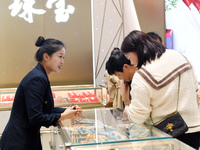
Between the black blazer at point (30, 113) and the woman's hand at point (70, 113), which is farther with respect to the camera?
the woman's hand at point (70, 113)

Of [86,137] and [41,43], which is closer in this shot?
[86,137]

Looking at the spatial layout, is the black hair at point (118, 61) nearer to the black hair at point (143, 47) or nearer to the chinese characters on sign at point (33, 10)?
the black hair at point (143, 47)

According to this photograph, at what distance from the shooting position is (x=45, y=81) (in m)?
2.17

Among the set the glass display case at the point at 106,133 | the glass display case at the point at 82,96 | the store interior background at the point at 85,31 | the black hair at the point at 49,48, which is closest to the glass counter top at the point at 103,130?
the glass display case at the point at 106,133

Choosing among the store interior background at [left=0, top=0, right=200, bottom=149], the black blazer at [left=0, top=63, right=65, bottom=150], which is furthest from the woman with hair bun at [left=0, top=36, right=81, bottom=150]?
the store interior background at [left=0, top=0, right=200, bottom=149]

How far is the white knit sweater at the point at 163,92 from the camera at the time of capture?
1.80 metres

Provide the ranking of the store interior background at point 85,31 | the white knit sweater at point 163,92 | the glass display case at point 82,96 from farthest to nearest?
the store interior background at point 85,31, the glass display case at point 82,96, the white knit sweater at point 163,92

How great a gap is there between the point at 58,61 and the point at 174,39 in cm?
455

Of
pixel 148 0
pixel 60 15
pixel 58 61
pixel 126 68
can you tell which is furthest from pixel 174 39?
pixel 58 61

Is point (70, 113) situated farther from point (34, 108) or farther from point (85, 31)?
point (85, 31)

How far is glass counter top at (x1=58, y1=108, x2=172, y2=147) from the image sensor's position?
164cm

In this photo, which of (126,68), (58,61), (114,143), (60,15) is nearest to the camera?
Answer: (114,143)

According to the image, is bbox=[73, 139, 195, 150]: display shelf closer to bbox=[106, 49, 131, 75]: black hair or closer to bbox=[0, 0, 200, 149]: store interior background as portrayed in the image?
bbox=[106, 49, 131, 75]: black hair

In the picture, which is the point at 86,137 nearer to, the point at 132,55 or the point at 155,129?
the point at 155,129
